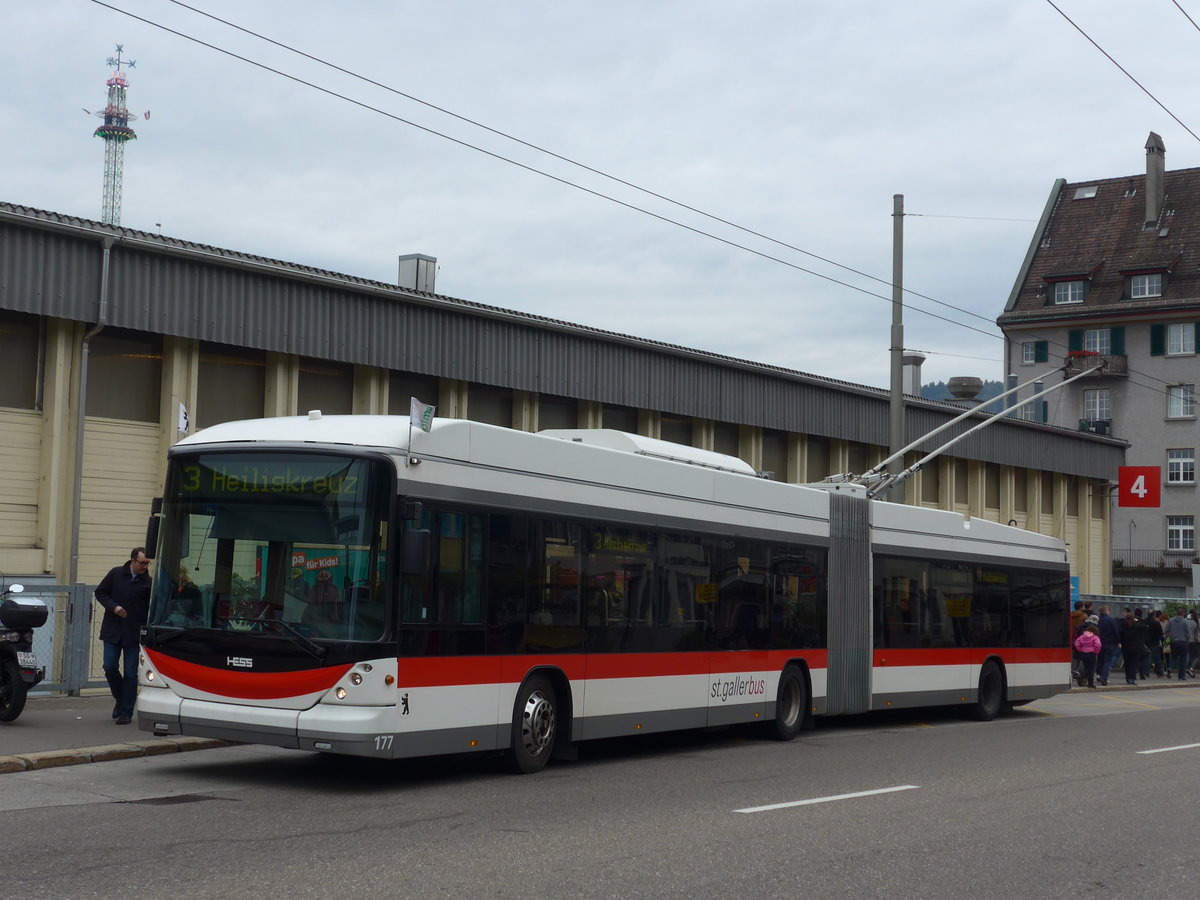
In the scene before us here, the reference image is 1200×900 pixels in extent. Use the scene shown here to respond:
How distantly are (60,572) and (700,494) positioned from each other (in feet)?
26.9

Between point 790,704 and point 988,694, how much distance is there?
18.7 feet

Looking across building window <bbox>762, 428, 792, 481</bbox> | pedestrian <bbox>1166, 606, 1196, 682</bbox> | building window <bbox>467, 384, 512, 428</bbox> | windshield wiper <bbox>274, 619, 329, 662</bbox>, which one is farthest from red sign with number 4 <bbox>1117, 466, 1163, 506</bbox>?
windshield wiper <bbox>274, 619, 329, 662</bbox>

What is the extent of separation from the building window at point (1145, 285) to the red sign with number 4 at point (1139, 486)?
25718mm

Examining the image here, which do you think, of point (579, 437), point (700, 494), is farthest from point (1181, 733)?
point (579, 437)

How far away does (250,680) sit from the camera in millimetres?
10883

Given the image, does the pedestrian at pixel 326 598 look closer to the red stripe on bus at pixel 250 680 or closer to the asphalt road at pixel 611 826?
the red stripe on bus at pixel 250 680

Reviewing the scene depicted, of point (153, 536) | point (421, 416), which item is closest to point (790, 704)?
point (421, 416)

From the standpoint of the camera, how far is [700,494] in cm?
1528

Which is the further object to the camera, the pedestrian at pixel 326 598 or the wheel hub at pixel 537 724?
the wheel hub at pixel 537 724

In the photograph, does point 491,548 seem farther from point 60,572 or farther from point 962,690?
point 962,690

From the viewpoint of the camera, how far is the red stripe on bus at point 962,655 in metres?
19.0

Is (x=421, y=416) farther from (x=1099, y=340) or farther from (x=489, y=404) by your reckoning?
(x=1099, y=340)

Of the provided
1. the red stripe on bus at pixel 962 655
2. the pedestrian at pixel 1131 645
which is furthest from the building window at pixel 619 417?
the pedestrian at pixel 1131 645

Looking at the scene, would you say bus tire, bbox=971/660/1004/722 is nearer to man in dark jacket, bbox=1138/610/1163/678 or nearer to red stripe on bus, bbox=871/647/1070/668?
red stripe on bus, bbox=871/647/1070/668
